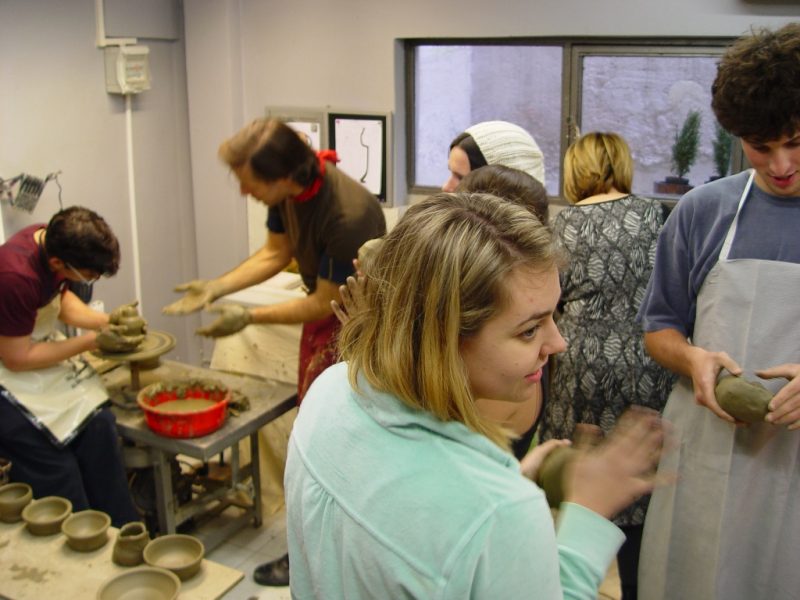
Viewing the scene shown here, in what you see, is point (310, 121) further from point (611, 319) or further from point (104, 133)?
point (611, 319)

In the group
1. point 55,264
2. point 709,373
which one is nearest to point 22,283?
point 55,264

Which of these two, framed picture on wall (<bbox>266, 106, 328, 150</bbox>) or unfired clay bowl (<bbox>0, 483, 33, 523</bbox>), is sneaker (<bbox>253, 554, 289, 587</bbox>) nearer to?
unfired clay bowl (<bbox>0, 483, 33, 523</bbox>)

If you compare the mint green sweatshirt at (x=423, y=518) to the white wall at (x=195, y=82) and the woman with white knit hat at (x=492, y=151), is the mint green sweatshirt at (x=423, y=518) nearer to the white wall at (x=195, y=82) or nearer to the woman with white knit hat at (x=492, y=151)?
the woman with white knit hat at (x=492, y=151)

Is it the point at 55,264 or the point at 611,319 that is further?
the point at 55,264

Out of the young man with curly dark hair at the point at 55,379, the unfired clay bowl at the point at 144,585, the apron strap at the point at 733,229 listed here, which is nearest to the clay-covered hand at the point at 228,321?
the young man with curly dark hair at the point at 55,379

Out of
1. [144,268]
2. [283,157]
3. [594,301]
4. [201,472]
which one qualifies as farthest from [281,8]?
[594,301]

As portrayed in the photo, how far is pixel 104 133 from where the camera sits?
4.37 metres

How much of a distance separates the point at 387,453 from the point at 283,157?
1968 mm

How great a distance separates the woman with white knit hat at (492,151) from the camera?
253 centimetres

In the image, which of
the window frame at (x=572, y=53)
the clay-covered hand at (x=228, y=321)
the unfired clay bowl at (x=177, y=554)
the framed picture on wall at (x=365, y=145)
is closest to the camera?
the unfired clay bowl at (x=177, y=554)

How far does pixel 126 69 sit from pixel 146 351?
5.64ft

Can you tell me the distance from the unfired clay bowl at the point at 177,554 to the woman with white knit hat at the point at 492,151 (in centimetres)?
125

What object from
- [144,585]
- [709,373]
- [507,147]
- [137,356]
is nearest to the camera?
[709,373]

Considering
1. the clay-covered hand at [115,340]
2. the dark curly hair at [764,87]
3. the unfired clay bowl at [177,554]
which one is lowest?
the unfired clay bowl at [177,554]
